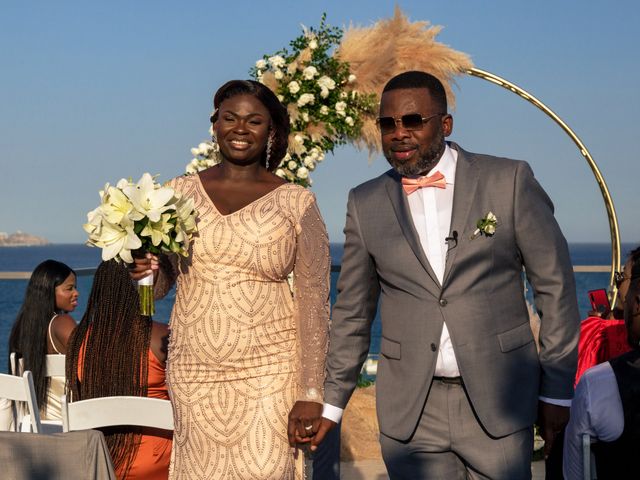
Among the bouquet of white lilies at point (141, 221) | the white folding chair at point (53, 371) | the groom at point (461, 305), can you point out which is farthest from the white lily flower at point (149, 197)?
the white folding chair at point (53, 371)

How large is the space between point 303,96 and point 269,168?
3.49 m

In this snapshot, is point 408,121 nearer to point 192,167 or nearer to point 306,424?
point 306,424

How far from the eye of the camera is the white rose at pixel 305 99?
A: 25.1 feet

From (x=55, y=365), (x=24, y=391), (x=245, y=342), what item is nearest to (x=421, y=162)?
(x=245, y=342)

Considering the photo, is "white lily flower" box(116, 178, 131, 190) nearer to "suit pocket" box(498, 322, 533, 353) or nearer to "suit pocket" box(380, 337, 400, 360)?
"suit pocket" box(380, 337, 400, 360)

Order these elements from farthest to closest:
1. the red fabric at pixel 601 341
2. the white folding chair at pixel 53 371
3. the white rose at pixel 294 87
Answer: the white rose at pixel 294 87 → the white folding chair at pixel 53 371 → the red fabric at pixel 601 341

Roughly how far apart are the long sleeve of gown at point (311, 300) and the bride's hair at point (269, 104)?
27cm

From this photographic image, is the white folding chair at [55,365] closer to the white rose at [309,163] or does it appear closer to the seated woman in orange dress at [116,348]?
the seated woman in orange dress at [116,348]

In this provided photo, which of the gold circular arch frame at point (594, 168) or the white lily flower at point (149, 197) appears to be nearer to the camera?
the white lily flower at point (149, 197)

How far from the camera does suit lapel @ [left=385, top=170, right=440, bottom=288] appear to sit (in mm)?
3621

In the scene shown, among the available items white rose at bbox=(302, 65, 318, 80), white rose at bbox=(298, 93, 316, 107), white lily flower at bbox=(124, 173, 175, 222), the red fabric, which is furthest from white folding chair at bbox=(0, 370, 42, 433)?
white rose at bbox=(302, 65, 318, 80)

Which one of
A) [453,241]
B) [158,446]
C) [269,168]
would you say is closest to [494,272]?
[453,241]

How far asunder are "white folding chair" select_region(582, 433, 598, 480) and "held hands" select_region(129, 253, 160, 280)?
1.60 m

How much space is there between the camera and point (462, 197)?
3.69 metres
